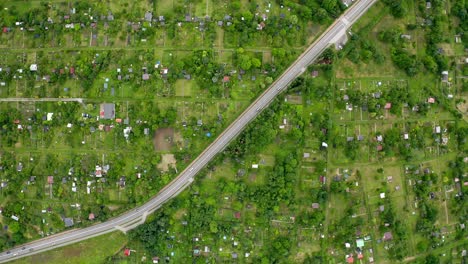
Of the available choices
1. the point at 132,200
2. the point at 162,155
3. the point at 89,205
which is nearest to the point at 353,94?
the point at 162,155

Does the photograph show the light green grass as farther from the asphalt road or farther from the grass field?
the grass field

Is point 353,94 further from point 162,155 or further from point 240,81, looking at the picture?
point 162,155

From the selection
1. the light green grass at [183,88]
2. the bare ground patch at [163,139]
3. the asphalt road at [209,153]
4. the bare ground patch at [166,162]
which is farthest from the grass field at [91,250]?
the light green grass at [183,88]

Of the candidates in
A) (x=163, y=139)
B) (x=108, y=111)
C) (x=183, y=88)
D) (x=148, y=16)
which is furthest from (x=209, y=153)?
(x=148, y=16)

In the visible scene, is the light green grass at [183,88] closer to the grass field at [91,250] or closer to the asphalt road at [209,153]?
the asphalt road at [209,153]

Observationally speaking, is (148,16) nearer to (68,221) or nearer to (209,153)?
(209,153)

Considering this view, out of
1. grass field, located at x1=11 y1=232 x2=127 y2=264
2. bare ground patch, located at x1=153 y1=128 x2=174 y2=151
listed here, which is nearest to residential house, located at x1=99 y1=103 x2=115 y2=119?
bare ground patch, located at x1=153 y1=128 x2=174 y2=151

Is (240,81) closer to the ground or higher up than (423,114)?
higher up

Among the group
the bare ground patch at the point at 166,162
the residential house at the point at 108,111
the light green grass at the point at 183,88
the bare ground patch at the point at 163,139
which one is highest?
the light green grass at the point at 183,88

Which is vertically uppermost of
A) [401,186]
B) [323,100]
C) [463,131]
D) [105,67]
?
[105,67]
